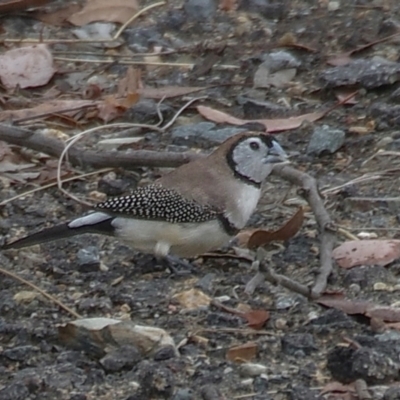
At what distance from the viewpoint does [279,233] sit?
5941 millimetres

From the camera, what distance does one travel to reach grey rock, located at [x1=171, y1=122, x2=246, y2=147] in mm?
→ 7234

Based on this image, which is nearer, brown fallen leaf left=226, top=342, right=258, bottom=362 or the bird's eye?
brown fallen leaf left=226, top=342, right=258, bottom=362

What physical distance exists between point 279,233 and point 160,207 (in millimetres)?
566

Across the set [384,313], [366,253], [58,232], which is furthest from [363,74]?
[384,313]

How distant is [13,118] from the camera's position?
7.51 m

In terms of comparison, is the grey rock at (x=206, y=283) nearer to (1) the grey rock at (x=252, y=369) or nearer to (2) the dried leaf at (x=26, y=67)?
(1) the grey rock at (x=252, y=369)

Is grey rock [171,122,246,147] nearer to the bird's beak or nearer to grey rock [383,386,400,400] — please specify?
the bird's beak

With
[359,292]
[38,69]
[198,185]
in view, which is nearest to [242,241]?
[198,185]

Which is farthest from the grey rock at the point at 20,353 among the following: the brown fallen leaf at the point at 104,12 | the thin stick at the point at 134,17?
the brown fallen leaf at the point at 104,12

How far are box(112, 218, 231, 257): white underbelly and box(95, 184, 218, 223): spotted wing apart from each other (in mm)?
29

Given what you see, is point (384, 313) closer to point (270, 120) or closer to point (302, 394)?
point (302, 394)

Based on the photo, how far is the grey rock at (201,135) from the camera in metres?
7.23

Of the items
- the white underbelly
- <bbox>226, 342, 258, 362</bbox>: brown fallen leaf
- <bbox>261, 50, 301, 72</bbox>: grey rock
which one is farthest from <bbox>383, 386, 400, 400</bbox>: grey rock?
<bbox>261, 50, 301, 72</bbox>: grey rock

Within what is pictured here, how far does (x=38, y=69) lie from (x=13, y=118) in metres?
0.73
